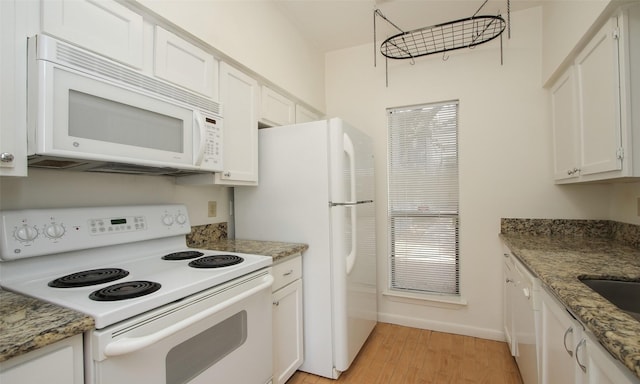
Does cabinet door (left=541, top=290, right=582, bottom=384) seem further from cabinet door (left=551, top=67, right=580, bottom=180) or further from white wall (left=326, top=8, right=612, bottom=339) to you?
white wall (left=326, top=8, right=612, bottom=339)

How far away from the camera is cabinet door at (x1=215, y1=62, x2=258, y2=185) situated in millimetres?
1729

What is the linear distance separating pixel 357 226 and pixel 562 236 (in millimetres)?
1545

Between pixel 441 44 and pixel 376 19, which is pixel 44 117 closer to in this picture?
pixel 376 19

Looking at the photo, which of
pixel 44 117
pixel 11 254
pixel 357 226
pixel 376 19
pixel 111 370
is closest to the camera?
pixel 111 370

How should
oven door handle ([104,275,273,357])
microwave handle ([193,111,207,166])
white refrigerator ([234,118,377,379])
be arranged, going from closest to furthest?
oven door handle ([104,275,273,357]) < microwave handle ([193,111,207,166]) < white refrigerator ([234,118,377,379])

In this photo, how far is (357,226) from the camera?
2.11 metres

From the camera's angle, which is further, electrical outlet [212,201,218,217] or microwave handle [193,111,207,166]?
electrical outlet [212,201,218,217]

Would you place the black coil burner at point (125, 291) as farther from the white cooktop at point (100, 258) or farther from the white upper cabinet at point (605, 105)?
the white upper cabinet at point (605, 105)

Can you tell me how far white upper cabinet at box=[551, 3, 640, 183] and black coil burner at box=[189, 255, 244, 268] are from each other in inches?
71.7

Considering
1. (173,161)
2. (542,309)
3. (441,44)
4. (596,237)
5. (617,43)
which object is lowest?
(542,309)

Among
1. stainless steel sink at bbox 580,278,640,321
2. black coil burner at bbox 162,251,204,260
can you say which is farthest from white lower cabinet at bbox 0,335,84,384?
stainless steel sink at bbox 580,278,640,321

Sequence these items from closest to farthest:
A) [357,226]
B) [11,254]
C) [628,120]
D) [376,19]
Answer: [11,254]
[628,120]
[357,226]
[376,19]

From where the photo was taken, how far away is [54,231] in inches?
45.6

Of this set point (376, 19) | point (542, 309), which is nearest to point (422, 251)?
point (542, 309)
